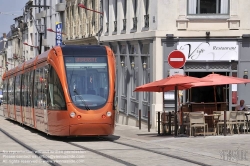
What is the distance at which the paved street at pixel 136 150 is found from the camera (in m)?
16.2

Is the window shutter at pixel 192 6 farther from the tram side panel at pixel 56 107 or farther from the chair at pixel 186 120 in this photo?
the tram side panel at pixel 56 107

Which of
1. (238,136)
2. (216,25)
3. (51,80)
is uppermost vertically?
(216,25)

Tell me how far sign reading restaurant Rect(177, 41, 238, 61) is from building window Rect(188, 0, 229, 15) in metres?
1.41

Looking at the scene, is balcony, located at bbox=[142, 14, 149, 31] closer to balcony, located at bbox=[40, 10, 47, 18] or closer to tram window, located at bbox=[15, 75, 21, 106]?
tram window, located at bbox=[15, 75, 21, 106]

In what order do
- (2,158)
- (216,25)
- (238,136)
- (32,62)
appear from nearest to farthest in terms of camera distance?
(2,158) → (238,136) → (32,62) → (216,25)

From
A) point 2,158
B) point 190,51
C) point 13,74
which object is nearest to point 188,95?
point 190,51

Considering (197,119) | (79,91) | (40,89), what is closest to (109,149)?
(79,91)

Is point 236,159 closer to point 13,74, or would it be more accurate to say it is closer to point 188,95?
point 188,95

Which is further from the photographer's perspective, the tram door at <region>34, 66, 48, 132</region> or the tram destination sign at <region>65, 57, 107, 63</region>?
the tram door at <region>34, 66, 48, 132</region>

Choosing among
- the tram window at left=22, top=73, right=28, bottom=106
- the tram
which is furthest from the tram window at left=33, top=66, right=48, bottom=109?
the tram window at left=22, top=73, right=28, bottom=106

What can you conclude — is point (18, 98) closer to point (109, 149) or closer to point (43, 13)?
point (109, 149)

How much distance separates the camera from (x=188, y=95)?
105ft

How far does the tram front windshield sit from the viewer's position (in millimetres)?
22266

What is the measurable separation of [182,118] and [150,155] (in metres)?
7.29
